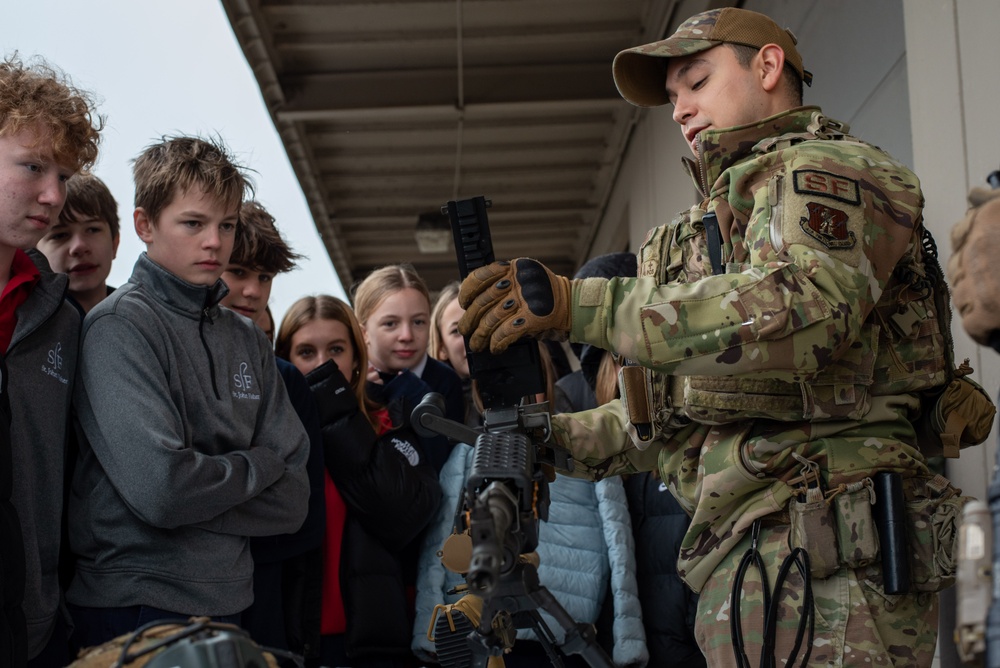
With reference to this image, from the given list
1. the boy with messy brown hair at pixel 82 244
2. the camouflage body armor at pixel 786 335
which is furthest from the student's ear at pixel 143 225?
the camouflage body armor at pixel 786 335

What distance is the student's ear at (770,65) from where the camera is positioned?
2451mm

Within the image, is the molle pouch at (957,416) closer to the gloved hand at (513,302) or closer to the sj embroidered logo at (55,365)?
the gloved hand at (513,302)

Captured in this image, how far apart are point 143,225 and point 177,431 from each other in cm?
72

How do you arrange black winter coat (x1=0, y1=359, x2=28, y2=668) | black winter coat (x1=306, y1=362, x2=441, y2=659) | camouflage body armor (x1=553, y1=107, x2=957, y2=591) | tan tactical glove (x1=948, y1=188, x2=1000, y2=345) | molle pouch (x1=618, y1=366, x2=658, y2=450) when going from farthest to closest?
black winter coat (x1=306, y1=362, x2=441, y2=659), molle pouch (x1=618, y1=366, x2=658, y2=450), black winter coat (x1=0, y1=359, x2=28, y2=668), camouflage body armor (x1=553, y1=107, x2=957, y2=591), tan tactical glove (x1=948, y1=188, x2=1000, y2=345)

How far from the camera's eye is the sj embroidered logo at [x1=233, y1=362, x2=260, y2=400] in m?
3.04

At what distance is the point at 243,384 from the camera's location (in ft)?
10.1

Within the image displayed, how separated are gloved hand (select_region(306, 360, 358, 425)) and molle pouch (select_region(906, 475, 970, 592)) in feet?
6.27

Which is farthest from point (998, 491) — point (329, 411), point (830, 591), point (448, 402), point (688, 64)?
point (448, 402)

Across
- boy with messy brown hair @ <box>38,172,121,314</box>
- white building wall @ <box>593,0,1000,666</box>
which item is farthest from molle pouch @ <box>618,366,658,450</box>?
boy with messy brown hair @ <box>38,172,121,314</box>

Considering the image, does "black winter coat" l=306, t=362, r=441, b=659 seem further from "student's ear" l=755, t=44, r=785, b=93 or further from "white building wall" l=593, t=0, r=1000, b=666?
"student's ear" l=755, t=44, r=785, b=93

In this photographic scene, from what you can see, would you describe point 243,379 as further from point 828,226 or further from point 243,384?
point 828,226

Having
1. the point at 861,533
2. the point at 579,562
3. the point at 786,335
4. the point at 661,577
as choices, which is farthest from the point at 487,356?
the point at 661,577

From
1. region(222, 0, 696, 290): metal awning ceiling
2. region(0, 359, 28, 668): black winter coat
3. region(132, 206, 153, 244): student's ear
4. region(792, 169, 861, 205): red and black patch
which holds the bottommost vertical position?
region(0, 359, 28, 668): black winter coat

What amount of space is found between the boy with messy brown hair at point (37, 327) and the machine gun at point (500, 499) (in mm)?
948
